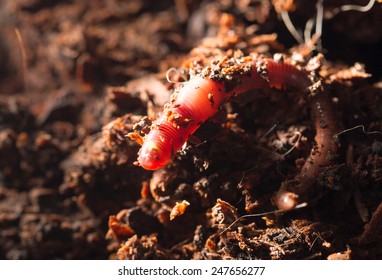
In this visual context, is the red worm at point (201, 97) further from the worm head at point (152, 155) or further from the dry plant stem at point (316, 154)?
the dry plant stem at point (316, 154)

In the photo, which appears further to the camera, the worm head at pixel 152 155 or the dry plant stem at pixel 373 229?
the dry plant stem at pixel 373 229

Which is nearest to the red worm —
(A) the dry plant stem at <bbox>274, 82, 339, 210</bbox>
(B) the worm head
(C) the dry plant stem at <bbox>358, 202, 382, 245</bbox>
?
(B) the worm head

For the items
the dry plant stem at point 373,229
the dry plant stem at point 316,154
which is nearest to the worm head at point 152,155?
the dry plant stem at point 316,154

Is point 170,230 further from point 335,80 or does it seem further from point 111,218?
point 335,80

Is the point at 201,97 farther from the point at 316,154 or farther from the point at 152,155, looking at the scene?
the point at 316,154

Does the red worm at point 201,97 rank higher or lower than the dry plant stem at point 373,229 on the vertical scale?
higher

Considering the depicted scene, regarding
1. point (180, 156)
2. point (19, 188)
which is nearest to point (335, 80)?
point (180, 156)
